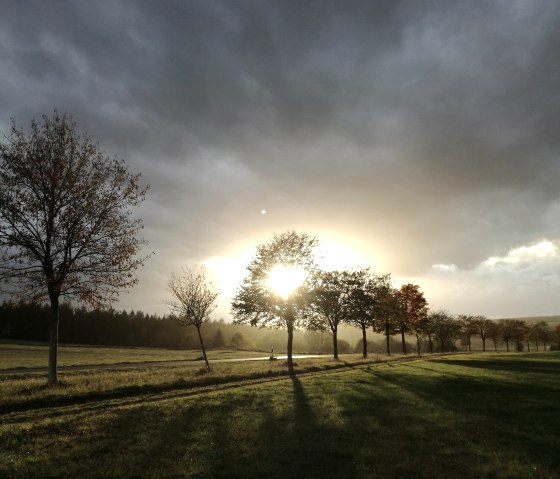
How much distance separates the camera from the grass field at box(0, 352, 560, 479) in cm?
977

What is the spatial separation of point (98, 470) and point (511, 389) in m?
22.0

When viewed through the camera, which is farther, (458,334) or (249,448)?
(458,334)

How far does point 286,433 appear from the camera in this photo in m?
12.8

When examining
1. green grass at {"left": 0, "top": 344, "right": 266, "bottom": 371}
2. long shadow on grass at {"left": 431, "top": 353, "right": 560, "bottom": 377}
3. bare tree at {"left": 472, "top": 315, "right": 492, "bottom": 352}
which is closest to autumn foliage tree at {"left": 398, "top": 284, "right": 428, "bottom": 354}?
long shadow on grass at {"left": 431, "top": 353, "right": 560, "bottom": 377}

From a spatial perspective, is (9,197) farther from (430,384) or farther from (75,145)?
(430,384)

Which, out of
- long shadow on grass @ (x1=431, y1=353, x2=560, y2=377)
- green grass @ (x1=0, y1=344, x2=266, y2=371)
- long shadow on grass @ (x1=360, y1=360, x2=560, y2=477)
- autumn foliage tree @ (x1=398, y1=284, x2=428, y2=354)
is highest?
autumn foliage tree @ (x1=398, y1=284, x2=428, y2=354)

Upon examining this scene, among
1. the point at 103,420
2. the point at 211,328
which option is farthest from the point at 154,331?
the point at 103,420

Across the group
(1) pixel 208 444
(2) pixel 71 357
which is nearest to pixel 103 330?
(2) pixel 71 357

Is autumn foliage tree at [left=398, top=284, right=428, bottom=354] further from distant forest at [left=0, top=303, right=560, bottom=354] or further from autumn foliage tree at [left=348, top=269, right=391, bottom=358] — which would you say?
distant forest at [left=0, top=303, right=560, bottom=354]

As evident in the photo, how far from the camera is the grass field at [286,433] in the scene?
9766mm

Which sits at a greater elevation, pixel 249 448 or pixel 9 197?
pixel 9 197

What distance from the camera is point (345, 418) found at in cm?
1484

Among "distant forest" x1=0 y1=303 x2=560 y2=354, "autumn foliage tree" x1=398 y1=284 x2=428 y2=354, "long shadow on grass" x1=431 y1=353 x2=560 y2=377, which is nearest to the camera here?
"long shadow on grass" x1=431 y1=353 x2=560 y2=377

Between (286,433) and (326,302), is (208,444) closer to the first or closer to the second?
(286,433)
